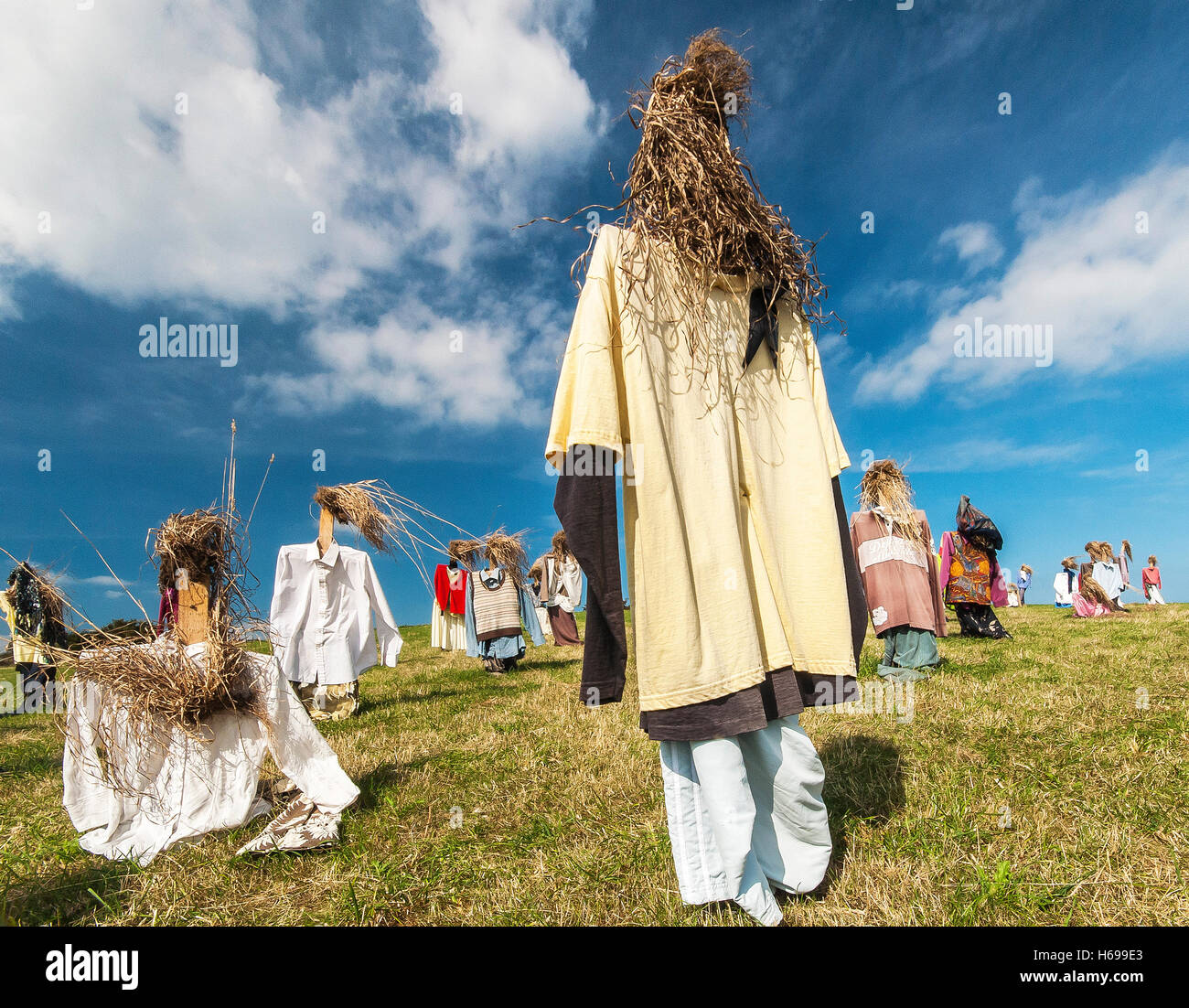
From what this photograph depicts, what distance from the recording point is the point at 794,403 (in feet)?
8.72

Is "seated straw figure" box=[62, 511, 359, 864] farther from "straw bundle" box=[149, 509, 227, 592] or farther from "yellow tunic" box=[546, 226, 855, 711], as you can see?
"yellow tunic" box=[546, 226, 855, 711]

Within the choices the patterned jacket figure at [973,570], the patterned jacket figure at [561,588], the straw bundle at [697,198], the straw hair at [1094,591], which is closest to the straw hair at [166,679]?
the straw bundle at [697,198]

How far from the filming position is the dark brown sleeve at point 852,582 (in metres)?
2.61

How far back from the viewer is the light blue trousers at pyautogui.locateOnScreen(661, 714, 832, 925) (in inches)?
85.0

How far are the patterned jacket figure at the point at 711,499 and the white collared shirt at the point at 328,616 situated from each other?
18.6ft

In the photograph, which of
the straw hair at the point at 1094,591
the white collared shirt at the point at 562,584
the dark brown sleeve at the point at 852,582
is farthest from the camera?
the white collared shirt at the point at 562,584

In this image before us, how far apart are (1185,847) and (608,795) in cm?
260

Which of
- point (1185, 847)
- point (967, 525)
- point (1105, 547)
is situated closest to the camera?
point (1185, 847)

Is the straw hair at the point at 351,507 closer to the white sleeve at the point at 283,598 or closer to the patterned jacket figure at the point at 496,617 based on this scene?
the white sleeve at the point at 283,598

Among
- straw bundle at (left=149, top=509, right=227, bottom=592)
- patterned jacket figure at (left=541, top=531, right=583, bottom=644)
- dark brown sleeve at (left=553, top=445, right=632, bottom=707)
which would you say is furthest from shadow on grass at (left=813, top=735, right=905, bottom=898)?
patterned jacket figure at (left=541, top=531, right=583, bottom=644)

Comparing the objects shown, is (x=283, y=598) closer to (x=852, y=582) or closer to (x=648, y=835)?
(x=648, y=835)

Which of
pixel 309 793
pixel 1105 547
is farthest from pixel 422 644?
pixel 1105 547

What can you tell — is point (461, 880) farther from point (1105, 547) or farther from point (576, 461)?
point (1105, 547)

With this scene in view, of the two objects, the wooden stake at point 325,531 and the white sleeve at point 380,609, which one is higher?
the wooden stake at point 325,531
